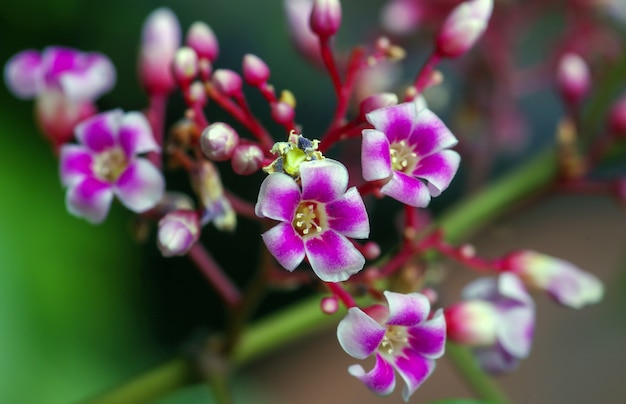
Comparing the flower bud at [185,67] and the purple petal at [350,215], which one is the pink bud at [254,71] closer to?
the flower bud at [185,67]

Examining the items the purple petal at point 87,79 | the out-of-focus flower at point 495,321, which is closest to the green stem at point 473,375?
the out-of-focus flower at point 495,321

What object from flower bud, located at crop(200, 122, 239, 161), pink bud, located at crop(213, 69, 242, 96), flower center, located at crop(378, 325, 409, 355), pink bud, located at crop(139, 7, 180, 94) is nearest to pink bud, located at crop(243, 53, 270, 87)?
pink bud, located at crop(213, 69, 242, 96)

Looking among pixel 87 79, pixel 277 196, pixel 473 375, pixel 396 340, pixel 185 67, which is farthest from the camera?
pixel 473 375

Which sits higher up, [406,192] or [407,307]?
[406,192]

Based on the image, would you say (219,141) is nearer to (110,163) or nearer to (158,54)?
(110,163)

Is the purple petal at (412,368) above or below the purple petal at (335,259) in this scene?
below

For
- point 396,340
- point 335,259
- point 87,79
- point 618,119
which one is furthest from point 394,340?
point 618,119
